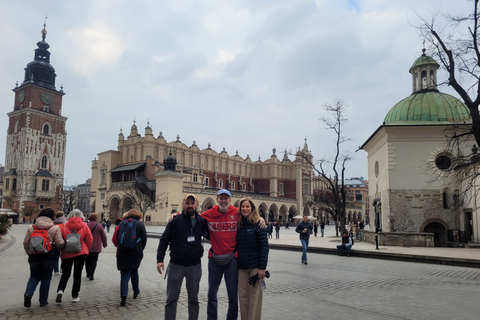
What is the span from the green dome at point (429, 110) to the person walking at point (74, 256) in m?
19.5

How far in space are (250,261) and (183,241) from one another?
87cm

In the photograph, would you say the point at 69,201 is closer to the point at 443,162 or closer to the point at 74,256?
the point at 443,162

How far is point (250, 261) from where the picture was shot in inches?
182

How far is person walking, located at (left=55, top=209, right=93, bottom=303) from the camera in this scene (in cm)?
639

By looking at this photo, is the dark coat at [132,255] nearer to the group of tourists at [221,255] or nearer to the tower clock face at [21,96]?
the group of tourists at [221,255]

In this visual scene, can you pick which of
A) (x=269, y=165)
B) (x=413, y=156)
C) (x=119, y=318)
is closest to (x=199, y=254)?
(x=119, y=318)

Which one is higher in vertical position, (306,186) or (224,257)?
(306,186)

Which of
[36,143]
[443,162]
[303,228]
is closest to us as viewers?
[303,228]

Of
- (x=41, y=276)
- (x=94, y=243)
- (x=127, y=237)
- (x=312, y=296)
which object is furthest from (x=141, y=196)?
(x=312, y=296)

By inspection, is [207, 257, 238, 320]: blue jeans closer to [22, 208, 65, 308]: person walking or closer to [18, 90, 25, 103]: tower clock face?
[22, 208, 65, 308]: person walking

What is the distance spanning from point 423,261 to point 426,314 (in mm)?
8219

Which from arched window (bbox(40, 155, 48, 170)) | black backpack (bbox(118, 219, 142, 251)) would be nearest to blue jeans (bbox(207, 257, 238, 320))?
black backpack (bbox(118, 219, 142, 251))

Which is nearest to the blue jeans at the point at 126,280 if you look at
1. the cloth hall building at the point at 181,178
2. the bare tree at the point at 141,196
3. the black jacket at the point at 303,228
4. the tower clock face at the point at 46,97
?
the black jacket at the point at 303,228

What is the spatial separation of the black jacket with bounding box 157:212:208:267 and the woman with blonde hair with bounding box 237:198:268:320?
521 millimetres
